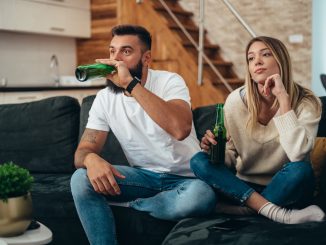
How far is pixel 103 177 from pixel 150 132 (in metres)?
0.31

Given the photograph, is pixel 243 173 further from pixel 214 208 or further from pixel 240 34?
pixel 240 34

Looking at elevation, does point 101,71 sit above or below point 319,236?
above

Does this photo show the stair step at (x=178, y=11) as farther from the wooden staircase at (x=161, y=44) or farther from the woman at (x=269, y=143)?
the woman at (x=269, y=143)

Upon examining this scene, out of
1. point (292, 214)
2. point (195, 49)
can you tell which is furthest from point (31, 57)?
point (292, 214)

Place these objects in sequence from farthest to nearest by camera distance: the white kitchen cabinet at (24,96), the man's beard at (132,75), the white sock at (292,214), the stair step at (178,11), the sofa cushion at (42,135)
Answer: the stair step at (178,11) < the white kitchen cabinet at (24,96) < the sofa cushion at (42,135) < the man's beard at (132,75) < the white sock at (292,214)

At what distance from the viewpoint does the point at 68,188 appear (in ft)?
7.77

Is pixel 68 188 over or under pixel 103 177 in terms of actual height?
under

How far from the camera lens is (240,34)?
Answer: 6184mm

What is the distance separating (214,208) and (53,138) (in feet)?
4.04

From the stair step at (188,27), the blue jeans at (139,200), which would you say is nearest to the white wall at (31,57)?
the stair step at (188,27)

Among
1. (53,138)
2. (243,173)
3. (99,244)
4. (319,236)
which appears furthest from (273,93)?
(53,138)

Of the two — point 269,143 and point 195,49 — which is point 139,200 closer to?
point 269,143

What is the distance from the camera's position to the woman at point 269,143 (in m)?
1.82

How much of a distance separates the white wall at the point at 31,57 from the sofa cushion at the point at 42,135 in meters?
2.35
